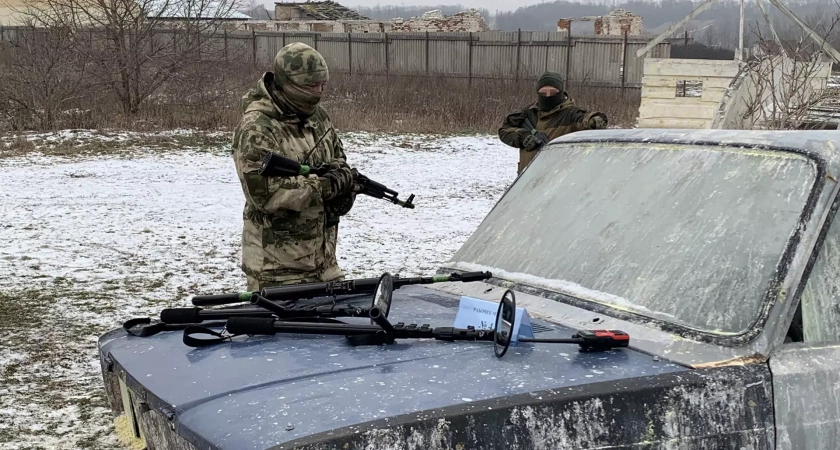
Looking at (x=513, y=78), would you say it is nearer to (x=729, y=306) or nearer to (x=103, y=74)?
(x=103, y=74)

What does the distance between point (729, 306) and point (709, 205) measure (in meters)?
0.38

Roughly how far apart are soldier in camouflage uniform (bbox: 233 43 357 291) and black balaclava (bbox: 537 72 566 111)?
2.94 meters

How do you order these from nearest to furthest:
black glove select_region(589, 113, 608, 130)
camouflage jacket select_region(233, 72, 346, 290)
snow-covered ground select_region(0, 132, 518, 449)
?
camouflage jacket select_region(233, 72, 346, 290), snow-covered ground select_region(0, 132, 518, 449), black glove select_region(589, 113, 608, 130)

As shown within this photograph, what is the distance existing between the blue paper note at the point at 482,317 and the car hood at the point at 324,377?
55mm

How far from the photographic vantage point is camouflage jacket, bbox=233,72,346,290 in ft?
11.7

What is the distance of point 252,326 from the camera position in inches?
94.9

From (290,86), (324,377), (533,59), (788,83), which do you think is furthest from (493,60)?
(324,377)

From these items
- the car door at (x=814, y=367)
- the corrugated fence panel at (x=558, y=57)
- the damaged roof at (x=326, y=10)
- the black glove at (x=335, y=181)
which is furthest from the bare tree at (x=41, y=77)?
the damaged roof at (x=326, y=10)

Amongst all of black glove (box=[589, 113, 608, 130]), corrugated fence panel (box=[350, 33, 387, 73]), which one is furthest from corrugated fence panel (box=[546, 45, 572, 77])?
black glove (box=[589, 113, 608, 130])

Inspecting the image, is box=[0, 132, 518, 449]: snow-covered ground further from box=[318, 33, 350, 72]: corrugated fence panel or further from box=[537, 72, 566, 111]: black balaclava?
box=[318, 33, 350, 72]: corrugated fence panel

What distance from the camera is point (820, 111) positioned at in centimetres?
863

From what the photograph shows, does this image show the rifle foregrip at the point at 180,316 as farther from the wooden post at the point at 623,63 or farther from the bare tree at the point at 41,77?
the wooden post at the point at 623,63

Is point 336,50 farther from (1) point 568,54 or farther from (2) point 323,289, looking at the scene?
(2) point 323,289

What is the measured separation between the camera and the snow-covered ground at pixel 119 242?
15.3ft
